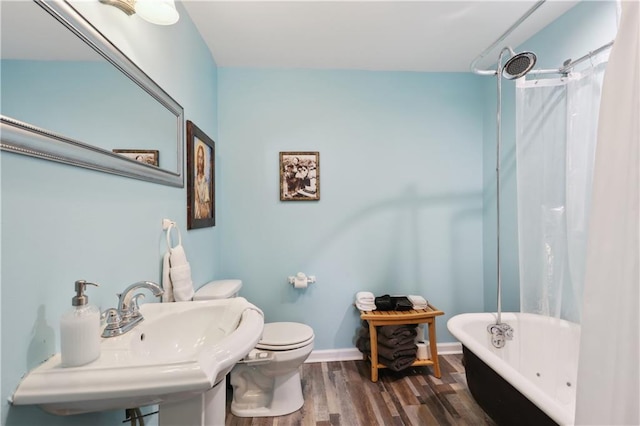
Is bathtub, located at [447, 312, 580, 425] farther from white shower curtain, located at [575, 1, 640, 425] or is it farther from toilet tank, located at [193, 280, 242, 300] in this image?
toilet tank, located at [193, 280, 242, 300]

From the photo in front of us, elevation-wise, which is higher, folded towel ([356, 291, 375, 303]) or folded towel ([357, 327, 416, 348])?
folded towel ([356, 291, 375, 303])

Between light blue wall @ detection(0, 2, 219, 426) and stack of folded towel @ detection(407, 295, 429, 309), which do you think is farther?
stack of folded towel @ detection(407, 295, 429, 309)

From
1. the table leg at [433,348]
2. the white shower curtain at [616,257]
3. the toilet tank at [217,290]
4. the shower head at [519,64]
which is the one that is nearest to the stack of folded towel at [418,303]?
the table leg at [433,348]

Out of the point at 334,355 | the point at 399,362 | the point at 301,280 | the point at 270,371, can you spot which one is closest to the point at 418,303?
the point at 399,362

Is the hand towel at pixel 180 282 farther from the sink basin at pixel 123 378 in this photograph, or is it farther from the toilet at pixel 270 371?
the sink basin at pixel 123 378

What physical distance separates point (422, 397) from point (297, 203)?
64.8 inches

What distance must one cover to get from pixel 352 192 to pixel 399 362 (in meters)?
1.34

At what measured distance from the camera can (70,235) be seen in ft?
2.74

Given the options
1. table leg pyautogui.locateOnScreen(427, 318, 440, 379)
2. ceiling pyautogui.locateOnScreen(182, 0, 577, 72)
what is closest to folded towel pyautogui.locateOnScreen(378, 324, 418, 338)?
table leg pyautogui.locateOnScreen(427, 318, 440, 379)

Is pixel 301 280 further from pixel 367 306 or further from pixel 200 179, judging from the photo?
pixel 200 179

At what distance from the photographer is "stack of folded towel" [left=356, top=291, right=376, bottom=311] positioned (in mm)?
2117

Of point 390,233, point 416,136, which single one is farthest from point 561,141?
point 390,233

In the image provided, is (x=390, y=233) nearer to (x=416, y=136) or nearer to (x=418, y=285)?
(x=418, y=285)

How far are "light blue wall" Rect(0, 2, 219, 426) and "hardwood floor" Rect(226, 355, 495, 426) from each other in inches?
44.2
